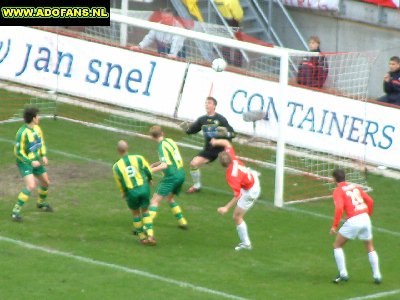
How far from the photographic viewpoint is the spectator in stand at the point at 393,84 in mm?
26422

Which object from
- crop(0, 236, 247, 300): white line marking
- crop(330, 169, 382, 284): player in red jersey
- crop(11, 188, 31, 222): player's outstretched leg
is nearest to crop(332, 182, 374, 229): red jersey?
crop(330, 169, 382, 284): player in red jersey

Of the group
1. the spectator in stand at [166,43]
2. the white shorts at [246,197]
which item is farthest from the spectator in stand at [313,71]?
the white shorts at [246,197]

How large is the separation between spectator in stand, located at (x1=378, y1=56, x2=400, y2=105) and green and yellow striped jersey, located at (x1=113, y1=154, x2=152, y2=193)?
7.93 metres

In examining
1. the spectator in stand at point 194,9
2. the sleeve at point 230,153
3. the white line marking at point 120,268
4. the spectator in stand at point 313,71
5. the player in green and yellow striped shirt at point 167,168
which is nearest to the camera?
the white line marking at point 120,268

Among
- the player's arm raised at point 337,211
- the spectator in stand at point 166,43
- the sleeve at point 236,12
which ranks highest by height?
the sleeve at point 236,12

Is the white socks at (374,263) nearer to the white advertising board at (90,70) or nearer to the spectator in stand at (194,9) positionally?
the white advertising board at (90,70)

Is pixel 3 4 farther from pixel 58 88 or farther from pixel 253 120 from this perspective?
pixel 253 120

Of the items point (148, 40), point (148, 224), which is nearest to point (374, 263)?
point (148, 224)

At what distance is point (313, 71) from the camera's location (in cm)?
2720

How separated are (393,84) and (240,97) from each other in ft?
10.5

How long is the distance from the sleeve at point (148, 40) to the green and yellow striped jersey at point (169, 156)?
7.81 m

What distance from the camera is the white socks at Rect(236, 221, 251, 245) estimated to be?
2044cm

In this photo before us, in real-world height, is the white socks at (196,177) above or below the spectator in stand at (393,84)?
below

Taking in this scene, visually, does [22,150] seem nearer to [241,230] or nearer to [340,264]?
[241,230]
